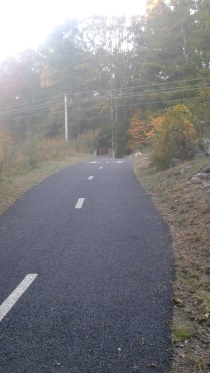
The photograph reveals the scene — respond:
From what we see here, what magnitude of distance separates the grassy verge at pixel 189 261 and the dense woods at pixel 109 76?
25.5 meters

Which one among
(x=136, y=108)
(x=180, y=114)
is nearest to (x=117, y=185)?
(x=180, y=114)

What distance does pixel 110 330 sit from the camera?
3.91 m

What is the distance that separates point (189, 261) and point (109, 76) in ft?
153

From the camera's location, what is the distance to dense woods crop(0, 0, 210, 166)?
1469 inches

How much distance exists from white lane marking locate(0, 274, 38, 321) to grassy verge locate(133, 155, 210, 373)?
1.91 meters

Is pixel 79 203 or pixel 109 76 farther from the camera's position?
pixel 109 76

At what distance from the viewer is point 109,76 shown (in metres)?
50.0

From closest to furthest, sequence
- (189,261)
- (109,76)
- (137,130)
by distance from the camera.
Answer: (189,261) < (137,130) < (109,76)

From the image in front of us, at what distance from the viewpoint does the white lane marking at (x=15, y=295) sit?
442 centimetres

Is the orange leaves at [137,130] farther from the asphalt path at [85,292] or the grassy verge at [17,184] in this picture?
the asphalt path at [85,292]

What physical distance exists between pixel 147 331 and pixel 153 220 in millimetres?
4849

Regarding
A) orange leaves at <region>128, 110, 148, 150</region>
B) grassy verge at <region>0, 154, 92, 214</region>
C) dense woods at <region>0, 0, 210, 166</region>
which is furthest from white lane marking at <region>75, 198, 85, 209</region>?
orange leaves at <region>128, 110, 148, 150</region>

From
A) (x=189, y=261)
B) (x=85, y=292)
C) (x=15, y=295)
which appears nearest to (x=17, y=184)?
(x=189, y=261)

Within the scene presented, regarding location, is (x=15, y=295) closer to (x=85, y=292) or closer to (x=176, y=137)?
(x=85, y=292)
